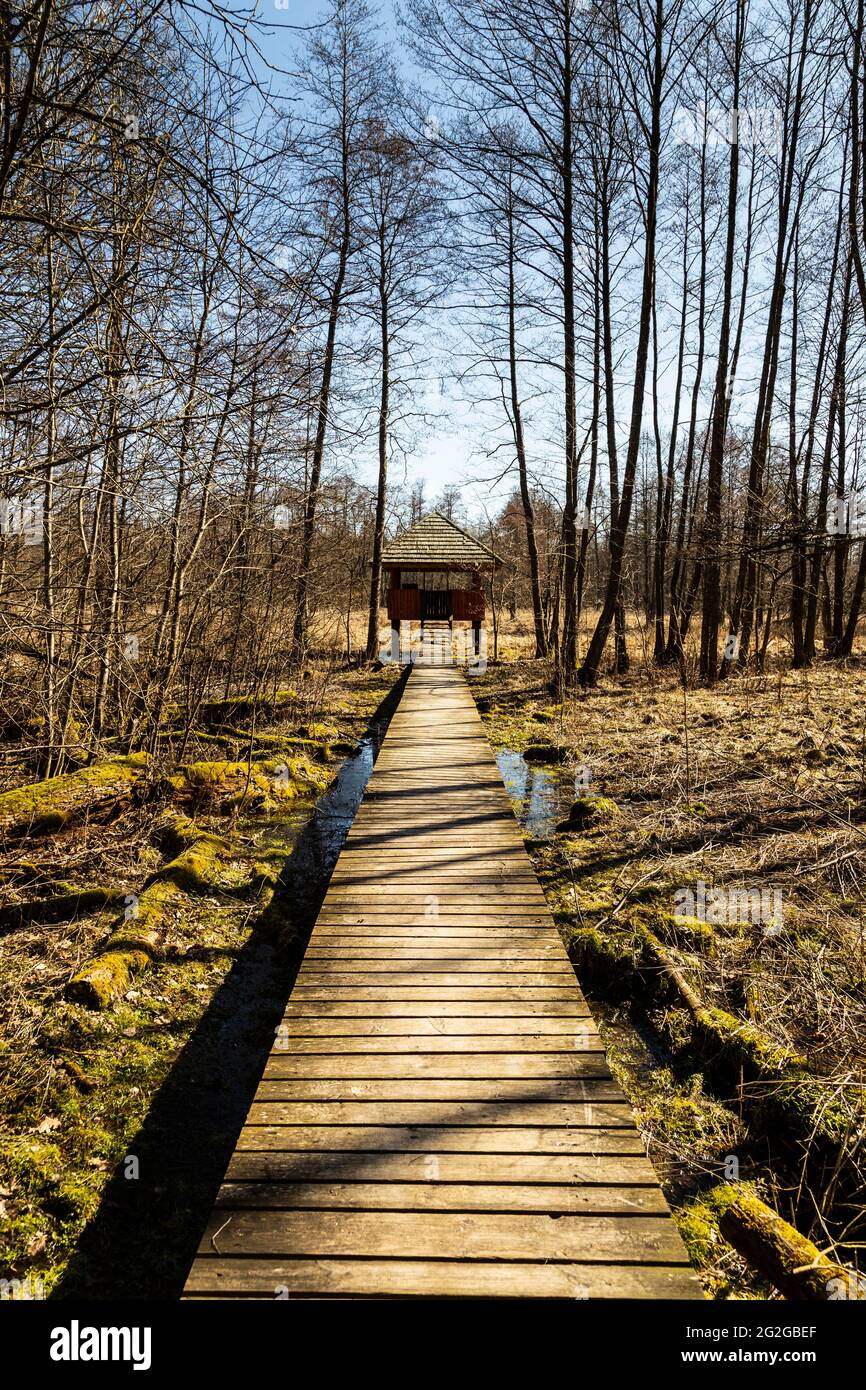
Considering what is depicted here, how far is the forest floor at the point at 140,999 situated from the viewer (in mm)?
3084

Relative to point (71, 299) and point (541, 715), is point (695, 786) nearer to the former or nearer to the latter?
point (541, 715)

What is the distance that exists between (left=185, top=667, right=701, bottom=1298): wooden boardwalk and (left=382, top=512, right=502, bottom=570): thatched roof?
14.6 metres

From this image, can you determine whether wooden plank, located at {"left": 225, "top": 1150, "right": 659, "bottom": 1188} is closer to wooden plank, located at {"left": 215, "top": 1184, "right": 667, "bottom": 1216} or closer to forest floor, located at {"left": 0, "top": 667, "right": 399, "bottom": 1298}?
wooden plank, located at {"left": 215, "top": 1184, "right": 667, "bottom": 1216}

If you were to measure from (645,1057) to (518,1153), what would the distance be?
1752 mm

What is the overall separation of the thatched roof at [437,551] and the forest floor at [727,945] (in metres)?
9.28

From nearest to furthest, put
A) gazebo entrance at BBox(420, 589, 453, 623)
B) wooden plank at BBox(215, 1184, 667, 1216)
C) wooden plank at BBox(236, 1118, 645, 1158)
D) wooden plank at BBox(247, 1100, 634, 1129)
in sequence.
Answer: wooden plank at BBox(215, 1184, 667, 1216)
wooden plank at BBox(236, 1118, 645, 1158)
wooden plank at BBox(247, 1100, 634, 1129)
gazebo entrance at BBox(420, 589, 453, 623)

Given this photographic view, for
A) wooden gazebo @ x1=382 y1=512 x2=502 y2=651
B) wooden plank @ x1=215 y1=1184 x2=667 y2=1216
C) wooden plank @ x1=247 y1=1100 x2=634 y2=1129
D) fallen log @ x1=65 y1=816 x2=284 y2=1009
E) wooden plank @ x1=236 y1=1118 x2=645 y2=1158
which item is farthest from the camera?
wooden gazebo @ x1=382 y1=512 x2=502 y2=651

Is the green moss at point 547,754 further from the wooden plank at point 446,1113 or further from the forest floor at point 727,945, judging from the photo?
the wooden plank at point 446,1113

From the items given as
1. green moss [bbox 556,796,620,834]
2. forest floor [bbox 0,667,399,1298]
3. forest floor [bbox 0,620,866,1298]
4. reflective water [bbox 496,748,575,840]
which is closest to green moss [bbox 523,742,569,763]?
reflective water [bbox 496,748,575,840]

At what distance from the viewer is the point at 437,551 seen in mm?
19203

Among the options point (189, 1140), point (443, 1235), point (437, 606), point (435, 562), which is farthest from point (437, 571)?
point (443, 1235)

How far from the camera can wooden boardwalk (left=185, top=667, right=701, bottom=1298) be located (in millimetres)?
2248
